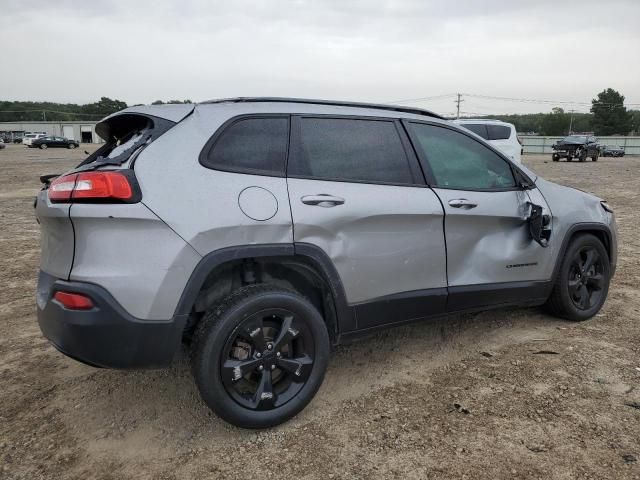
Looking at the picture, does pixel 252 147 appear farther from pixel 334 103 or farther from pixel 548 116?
pixel 548 116

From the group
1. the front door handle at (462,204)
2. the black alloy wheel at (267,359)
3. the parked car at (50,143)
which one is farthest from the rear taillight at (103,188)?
the parked car at (50,143)

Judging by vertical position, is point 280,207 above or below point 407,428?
above

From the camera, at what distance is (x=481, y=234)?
3.51m

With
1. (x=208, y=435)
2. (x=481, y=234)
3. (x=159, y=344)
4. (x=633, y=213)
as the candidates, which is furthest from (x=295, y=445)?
(x=633, y=213)

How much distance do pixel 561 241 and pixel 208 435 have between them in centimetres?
290

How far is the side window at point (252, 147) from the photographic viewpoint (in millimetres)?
2699

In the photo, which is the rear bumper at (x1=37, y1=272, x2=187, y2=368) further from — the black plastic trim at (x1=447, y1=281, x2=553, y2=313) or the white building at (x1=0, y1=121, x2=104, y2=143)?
the white building at (x1=0, y1=121, x2=104, y2=143)

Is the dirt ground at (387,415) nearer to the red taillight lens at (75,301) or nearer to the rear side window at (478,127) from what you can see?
the red taillight lens at (75,301)

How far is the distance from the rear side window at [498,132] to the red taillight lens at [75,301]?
1067 centimetres

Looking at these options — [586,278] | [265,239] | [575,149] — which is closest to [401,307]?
[265,239]

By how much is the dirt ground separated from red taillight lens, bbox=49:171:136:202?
50.4 inches

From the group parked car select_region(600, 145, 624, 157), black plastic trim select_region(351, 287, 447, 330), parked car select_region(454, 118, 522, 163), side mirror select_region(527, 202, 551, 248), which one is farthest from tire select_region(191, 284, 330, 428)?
parked car select_region(600, 145, 624, 157)

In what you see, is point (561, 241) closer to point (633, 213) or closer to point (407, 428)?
point (407, 428)

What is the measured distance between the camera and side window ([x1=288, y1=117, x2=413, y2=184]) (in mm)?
2957
